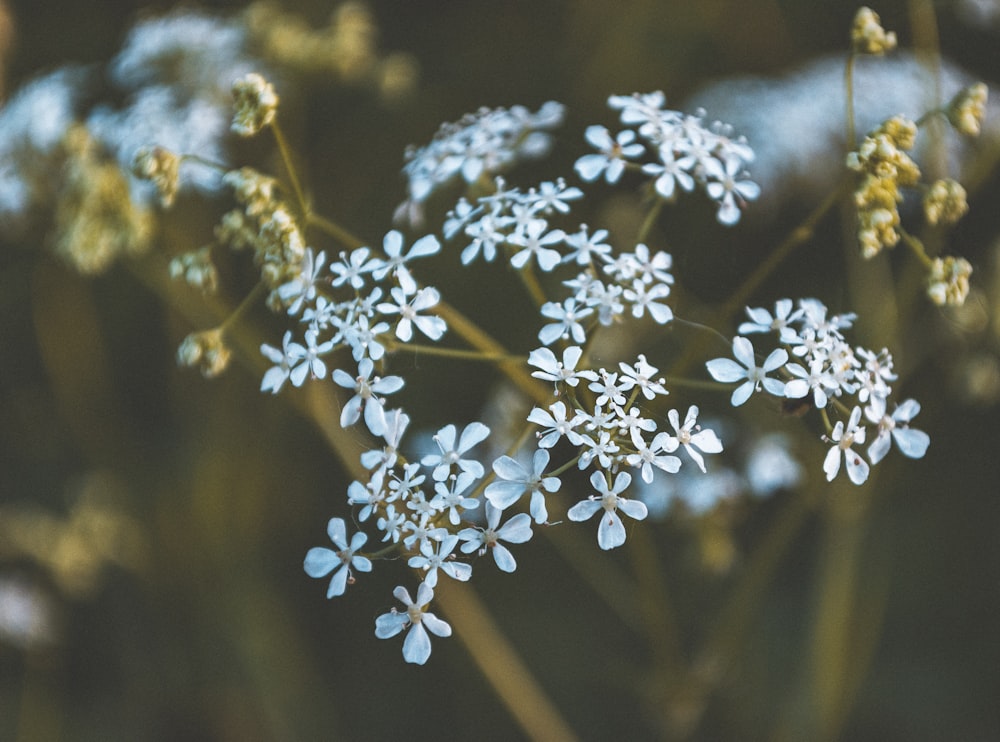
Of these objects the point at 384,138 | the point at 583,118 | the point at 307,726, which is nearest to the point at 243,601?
the point at 307,726

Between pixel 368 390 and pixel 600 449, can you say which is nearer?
pixel 600 449

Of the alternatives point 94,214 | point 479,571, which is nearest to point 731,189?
point 94,214

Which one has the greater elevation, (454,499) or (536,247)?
(536,247)

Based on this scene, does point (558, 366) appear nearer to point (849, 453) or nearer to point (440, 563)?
point (440, 563)

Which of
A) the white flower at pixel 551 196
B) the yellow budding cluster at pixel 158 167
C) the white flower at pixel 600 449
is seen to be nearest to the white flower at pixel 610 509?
the white flower at pixel 600 449

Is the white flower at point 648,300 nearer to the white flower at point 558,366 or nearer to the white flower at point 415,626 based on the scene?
the white flower at point 558,366

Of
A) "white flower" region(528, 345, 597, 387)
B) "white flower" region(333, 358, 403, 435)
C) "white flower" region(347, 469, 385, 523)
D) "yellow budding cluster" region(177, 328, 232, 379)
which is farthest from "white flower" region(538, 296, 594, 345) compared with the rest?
"yellow budding cluster" region(177, 328, 232, 379)

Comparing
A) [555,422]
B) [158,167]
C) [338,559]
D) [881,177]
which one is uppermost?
[158,167]
